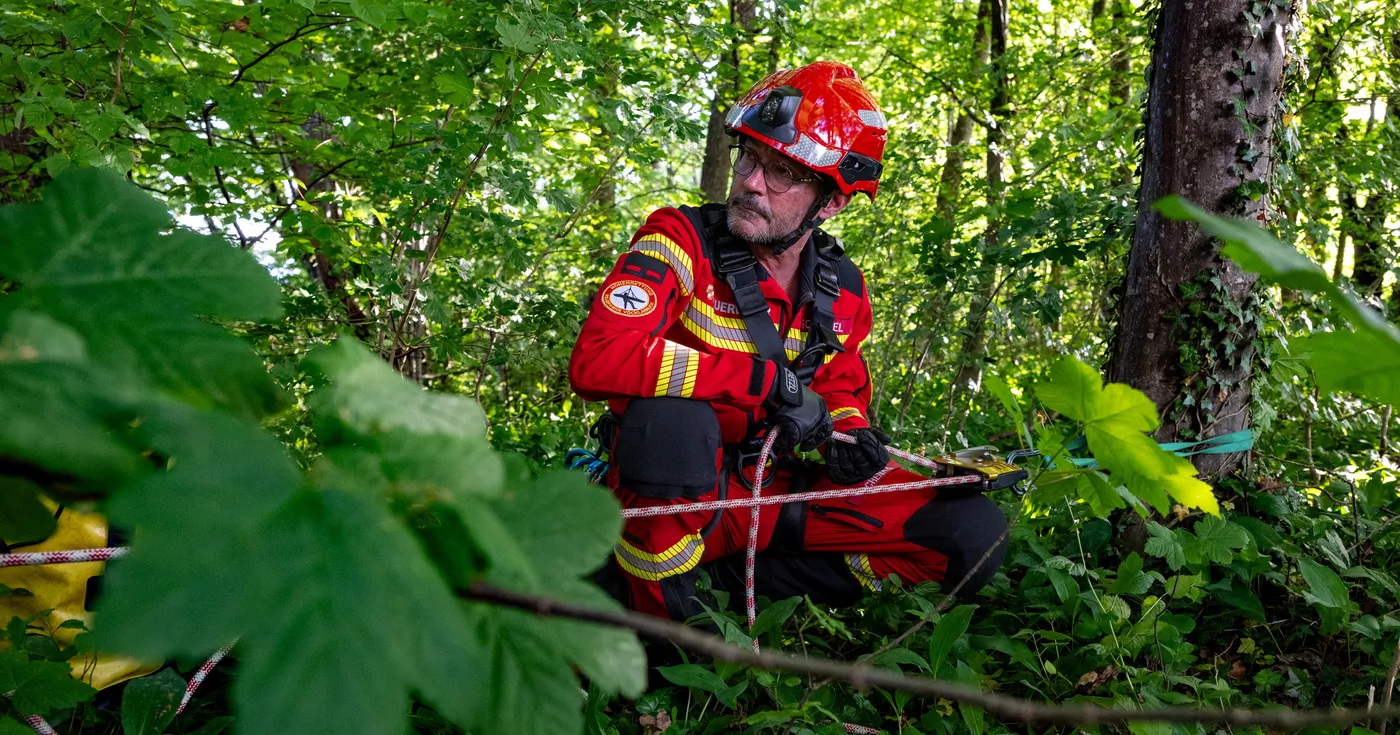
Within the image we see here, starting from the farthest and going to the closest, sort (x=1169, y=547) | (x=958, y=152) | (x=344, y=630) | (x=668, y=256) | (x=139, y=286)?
(x=958, y=152) → (x=668, y=256) → (x=1169, y=547) → (x=139, y=286) → (x=344, y=630)

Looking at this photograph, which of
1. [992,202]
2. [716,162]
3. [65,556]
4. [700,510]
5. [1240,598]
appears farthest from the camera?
[716,162]

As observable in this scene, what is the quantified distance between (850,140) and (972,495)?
1.41 m

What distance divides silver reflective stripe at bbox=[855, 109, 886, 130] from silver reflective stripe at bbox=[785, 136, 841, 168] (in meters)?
0.21

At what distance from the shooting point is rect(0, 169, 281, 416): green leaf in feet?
1.51

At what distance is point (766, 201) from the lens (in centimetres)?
330

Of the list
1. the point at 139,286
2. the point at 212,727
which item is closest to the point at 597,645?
the point at 139,286

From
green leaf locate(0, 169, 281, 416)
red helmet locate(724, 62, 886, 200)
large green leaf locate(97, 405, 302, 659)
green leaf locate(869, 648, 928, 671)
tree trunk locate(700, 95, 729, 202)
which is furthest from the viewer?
tree trunk locate(700, 95, 729, 202)

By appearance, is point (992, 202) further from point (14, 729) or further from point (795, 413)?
point (14, 729)

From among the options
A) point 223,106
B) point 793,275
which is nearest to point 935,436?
point 793,275

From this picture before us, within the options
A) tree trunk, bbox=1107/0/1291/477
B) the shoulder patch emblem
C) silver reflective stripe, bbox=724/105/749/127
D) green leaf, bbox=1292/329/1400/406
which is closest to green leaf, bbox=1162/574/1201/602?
tree trunk, bbox=1107/0/1291/477

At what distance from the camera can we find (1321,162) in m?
4.59

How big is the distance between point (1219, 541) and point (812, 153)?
187cm

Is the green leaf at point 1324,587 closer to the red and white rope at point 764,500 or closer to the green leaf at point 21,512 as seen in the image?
the red and white rope at point 764,500

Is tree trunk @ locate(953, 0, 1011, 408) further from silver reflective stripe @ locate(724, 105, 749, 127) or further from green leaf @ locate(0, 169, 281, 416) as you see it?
green leaf @ locate(0, 169, 281, 416)
